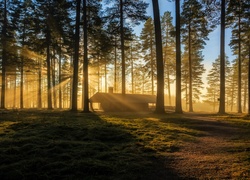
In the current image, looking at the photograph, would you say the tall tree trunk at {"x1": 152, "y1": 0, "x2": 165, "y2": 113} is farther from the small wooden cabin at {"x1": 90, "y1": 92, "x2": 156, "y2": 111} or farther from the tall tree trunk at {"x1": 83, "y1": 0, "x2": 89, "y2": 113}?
the small wooden cabin at {"x1": 90, "y1": 92, "x2": 156, "y2": 111}

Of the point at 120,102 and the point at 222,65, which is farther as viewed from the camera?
the point at 120,102

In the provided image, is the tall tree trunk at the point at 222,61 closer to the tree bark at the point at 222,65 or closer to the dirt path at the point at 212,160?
the tree bark at the point at 222,65

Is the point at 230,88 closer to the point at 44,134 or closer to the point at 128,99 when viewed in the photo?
the point at 128,99

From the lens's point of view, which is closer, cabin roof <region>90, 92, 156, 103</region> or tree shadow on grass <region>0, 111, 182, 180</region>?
tree shadow on grass <region>0, 111, 182, 180</region>

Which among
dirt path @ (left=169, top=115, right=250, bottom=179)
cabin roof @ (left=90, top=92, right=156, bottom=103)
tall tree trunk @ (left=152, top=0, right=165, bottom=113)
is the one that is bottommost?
dirt path @ (left=169, top=115, right=250, bottom=179)

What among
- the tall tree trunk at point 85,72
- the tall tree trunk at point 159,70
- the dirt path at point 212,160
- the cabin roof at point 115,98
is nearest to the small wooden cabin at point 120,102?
the cabin roof at point 115,98

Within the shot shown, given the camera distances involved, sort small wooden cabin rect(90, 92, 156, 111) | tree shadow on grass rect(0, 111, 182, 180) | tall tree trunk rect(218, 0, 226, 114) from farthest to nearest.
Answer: small wooden cabin rect(90, 92, 156, 111), tall tree trunk rect(218, 0, 226, 114), tree shadow on grass rect(0, 111, 182, 180)

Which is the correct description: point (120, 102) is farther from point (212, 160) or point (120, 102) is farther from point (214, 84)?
point (214, 84)

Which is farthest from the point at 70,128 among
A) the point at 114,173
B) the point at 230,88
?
the point at 230,88

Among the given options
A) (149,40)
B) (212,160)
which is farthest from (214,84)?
(212,160)

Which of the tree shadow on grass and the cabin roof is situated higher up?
the cabin roof

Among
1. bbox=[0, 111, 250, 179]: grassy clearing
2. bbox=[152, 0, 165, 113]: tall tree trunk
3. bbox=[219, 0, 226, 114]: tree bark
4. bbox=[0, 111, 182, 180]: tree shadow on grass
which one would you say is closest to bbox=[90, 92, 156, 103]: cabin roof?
bbox=[152, 0, 165, 113]: tall tree trunk

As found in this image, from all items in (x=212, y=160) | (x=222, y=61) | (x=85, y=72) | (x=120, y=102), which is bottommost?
(x=212, y=160)

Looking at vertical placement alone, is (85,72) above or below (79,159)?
above
